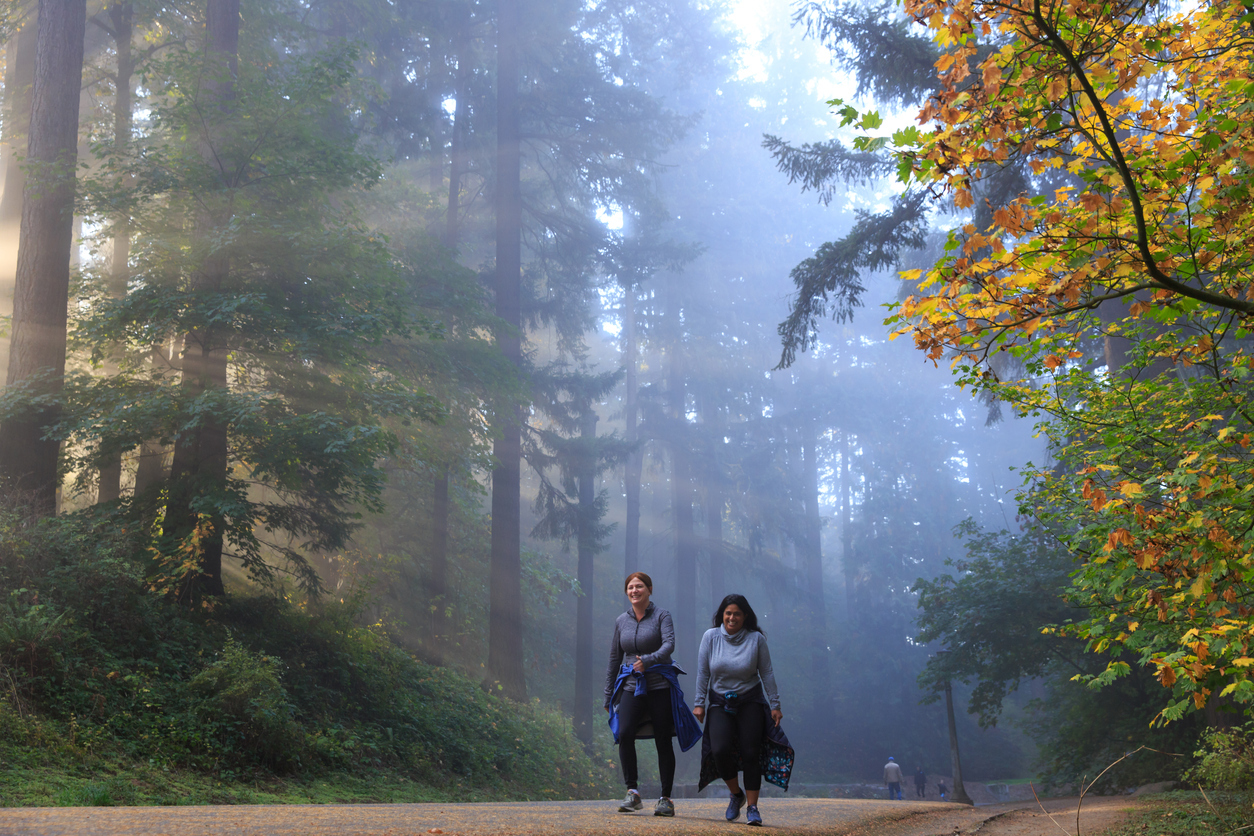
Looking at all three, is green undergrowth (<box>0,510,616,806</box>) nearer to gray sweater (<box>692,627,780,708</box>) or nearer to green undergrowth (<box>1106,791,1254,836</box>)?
gray sweater (<box>692,627,780,708</box>)

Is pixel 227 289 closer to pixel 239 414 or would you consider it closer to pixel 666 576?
pixel 239 414

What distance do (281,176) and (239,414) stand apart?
3898mm

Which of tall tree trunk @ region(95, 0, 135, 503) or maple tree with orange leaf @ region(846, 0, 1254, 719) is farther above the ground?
tall tree trunk @ region(95, 0, 135, 503)

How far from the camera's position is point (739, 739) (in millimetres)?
5848

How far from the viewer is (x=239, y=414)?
33.4ft

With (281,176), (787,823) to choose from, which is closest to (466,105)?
(281,176)

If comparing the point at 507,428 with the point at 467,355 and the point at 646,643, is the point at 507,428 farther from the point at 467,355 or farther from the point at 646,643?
the point at 646,643

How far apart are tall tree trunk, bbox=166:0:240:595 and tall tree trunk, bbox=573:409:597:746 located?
14578mm

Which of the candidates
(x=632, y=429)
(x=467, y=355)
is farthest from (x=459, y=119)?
(x=632, y=429)

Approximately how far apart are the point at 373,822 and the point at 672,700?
2190 mm

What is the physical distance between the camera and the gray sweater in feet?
19.1

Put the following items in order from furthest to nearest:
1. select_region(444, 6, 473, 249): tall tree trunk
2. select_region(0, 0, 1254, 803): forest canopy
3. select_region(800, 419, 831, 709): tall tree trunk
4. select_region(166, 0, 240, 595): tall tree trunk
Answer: select_region(800, 419, 831, 709): tall tree trunk
select_region(444, 6, 473, 249): tall tree trunk
select_region(166, 0, 240, 595): tall tree trunk
select_region(0, 0, 1254, 803): forest canopy

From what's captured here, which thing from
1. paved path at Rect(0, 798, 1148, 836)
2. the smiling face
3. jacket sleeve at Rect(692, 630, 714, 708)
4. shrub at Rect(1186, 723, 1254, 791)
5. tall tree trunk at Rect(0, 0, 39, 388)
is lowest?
shrub at Rect(1186, 723, 1254, 791)

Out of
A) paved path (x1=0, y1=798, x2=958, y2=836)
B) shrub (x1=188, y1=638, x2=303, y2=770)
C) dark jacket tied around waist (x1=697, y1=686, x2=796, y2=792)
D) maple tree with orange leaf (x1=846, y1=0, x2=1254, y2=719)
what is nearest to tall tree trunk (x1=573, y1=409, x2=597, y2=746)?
shrub (x1=188, y1=638, x2=303, y2=770)
